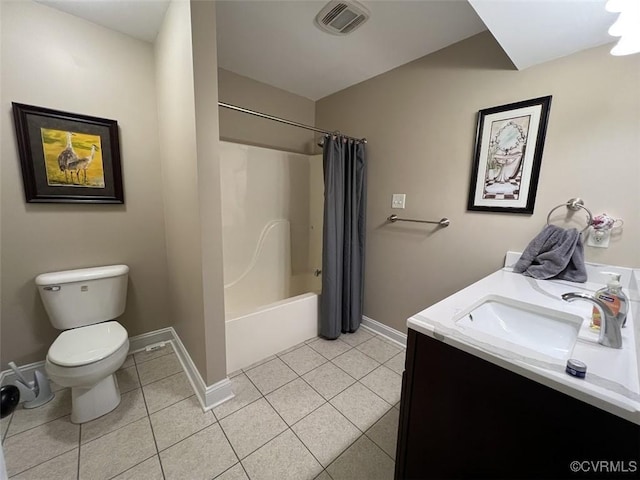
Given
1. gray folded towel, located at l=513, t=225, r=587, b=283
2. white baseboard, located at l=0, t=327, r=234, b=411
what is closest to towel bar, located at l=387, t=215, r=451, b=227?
gray folded towel, located at l=513, t=225, r=587, b=283

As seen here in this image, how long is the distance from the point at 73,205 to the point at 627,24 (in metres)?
2.89

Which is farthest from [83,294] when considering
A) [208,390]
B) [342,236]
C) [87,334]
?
[342,236]

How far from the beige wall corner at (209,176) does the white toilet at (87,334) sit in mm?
521

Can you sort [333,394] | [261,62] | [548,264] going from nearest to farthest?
1. [548,264]
2. [333,394]
3. [261,62]

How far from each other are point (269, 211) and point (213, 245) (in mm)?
1178

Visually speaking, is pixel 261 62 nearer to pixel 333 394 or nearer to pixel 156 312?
pixel 156 312

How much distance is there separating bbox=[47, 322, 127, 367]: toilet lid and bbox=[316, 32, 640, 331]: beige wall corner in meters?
1.88

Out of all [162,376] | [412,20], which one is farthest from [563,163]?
[162,376]

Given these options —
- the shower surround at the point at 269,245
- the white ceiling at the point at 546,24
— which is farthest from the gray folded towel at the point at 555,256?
the shower surround at the point at 269,245

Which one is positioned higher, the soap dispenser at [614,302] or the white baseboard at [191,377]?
the soap dispenser at [614,302]

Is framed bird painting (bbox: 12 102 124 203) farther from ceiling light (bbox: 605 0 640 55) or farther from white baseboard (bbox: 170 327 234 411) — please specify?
ceiling light (bbox: 605 0 640 55)

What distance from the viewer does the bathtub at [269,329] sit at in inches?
69.5

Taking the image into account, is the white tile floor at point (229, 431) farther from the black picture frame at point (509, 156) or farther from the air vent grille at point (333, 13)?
the air vent grille at point (333, 13)

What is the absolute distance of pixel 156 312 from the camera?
2047mm
